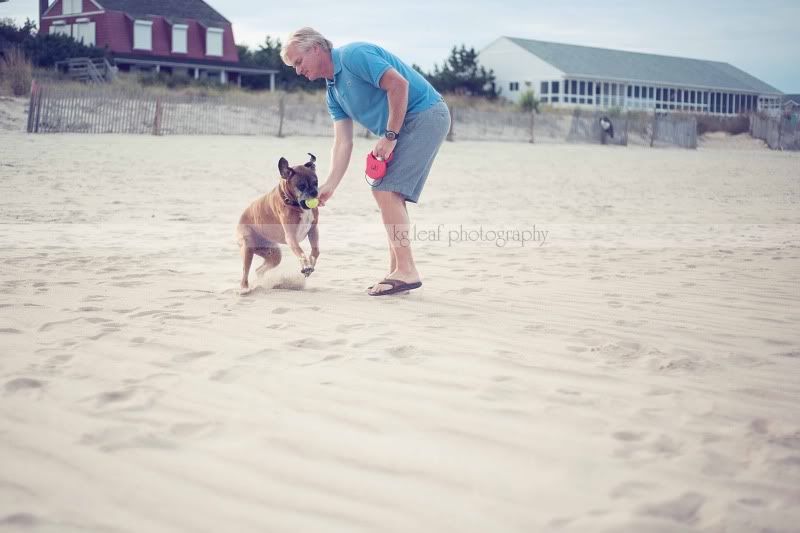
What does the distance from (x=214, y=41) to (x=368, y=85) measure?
139ft

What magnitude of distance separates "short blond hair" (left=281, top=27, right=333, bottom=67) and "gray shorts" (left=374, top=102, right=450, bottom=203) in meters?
0.74

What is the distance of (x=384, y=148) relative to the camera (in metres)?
4.97

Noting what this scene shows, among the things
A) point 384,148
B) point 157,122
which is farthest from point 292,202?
point 157,122

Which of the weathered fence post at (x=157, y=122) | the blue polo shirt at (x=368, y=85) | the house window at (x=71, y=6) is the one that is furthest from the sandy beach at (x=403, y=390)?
the house window at (x=71, y=6)

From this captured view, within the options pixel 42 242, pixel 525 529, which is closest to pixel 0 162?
pixel 42 242

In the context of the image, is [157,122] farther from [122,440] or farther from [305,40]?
[122,440]

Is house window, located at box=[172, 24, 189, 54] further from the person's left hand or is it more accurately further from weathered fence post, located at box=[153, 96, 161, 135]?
the person's left hand

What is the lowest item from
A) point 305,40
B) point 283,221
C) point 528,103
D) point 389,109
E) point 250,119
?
point 283,221

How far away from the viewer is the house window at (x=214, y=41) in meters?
44.1

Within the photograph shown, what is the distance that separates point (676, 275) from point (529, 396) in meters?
3.47

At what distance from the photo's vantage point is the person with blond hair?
4.90 m

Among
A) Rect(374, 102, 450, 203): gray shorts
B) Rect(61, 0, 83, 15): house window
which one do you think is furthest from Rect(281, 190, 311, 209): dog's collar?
Rect(61, 0, 83, 15): house window

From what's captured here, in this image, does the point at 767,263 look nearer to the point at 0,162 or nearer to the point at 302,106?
the point at 0,162

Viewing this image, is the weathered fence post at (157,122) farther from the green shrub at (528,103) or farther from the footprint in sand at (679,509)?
the footprint in sand at (679,509)
